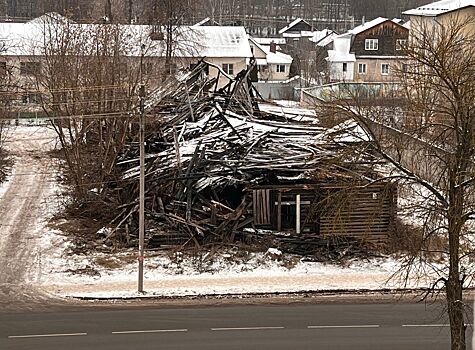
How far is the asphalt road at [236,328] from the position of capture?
17.2 metres

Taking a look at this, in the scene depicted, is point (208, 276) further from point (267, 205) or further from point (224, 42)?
point (224, 42)

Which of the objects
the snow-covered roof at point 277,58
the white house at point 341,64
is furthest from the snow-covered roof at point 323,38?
the white house at point 341,64

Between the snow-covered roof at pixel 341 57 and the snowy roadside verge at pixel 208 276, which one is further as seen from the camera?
the snow-covered roof at pixel 341 57

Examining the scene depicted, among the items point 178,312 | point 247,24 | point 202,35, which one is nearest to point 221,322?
point 178,312

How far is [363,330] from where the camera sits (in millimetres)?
18328

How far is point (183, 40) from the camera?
55562 millimetres

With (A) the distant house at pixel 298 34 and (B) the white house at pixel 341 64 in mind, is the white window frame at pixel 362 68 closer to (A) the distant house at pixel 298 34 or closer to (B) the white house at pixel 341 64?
(B) the white house at pixel 341 64

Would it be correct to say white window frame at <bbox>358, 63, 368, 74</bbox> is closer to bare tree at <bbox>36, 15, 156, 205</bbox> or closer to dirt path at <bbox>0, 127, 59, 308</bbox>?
dirt path at <bbox>0, 127, 59, 308</bbox>

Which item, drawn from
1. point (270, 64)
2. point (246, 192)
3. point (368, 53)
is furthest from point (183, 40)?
point (246, 192)

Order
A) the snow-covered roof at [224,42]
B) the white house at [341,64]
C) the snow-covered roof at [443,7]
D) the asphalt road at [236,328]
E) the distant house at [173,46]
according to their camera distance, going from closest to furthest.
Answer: the asphalt road at [236,328] → the snow-covered roof at [443,7] → the distant house at [173,46] → the snow-covered roof at [224,42] → the white house at [341,64]

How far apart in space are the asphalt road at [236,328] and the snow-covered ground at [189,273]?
5.12 ft

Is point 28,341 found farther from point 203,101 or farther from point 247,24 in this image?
point 247,24

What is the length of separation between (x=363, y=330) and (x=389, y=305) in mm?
2356

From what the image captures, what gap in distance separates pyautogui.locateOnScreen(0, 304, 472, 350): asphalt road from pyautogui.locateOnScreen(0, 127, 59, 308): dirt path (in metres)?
2.23
